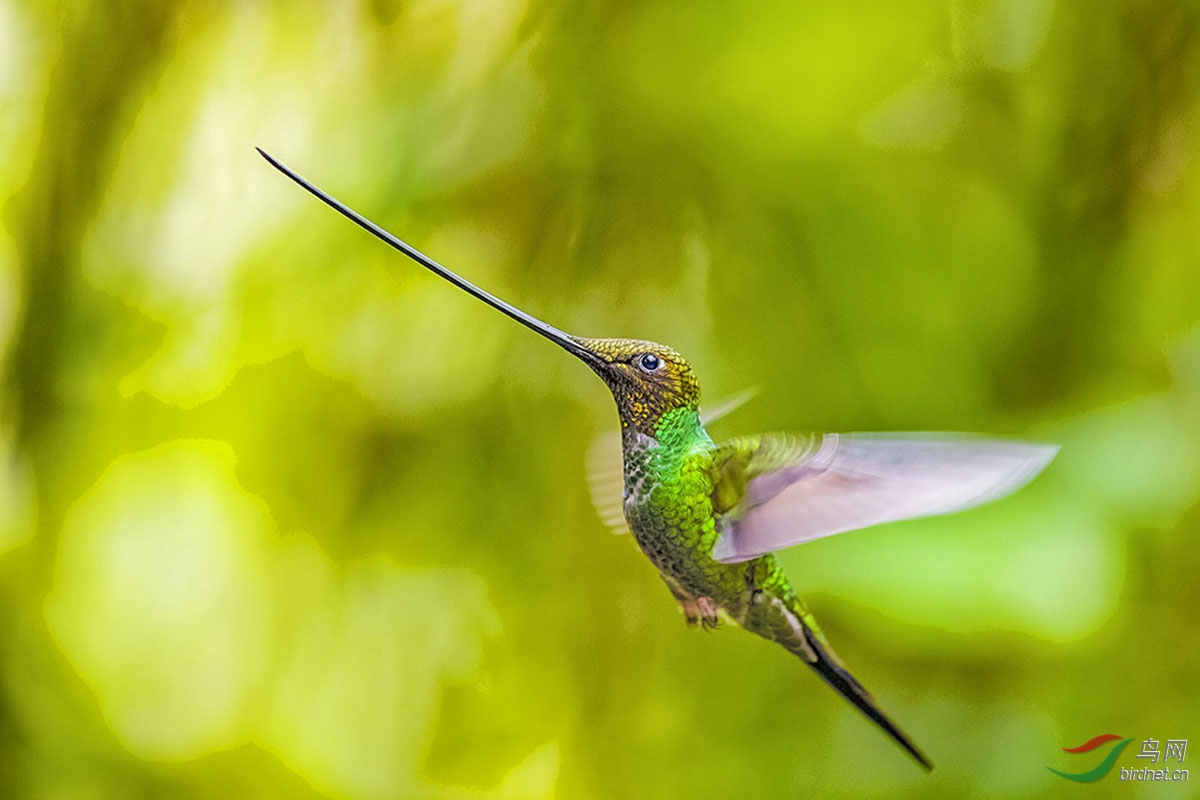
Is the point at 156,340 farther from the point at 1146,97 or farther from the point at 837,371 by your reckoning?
the point at 1146,97

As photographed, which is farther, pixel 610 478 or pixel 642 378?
pixel 610 478

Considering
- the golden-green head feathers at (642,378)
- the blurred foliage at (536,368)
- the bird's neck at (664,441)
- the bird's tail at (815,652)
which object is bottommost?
the bird's tail at (815,652)

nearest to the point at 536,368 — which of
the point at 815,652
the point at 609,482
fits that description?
the point at 609,482

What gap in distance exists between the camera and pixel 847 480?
1.22 ft

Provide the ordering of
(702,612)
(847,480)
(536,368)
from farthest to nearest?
(536,368) < (702,612) < (847,480)

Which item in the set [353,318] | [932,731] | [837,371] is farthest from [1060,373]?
[353,318]

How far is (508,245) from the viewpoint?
78cm

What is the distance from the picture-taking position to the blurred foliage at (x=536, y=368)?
0.77 metres

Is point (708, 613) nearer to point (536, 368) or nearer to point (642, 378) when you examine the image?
point (642, 378)

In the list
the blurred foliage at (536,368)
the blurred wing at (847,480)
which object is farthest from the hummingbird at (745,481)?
the blurred foliage at (536,368)

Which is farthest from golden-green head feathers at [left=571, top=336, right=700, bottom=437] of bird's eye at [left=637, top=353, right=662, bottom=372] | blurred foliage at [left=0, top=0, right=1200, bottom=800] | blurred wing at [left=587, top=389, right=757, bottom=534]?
blurred foliage at [left=0, top=0, right=1200, bottom=800]

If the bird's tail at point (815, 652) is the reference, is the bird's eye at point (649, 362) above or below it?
above

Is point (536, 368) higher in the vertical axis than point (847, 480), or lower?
higher

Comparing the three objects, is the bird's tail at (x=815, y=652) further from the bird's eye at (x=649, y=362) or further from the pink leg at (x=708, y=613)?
the bird's eye at (x=649, y=362)
